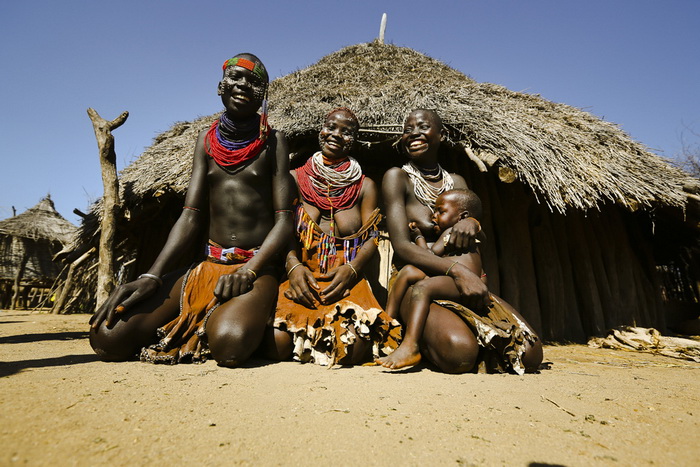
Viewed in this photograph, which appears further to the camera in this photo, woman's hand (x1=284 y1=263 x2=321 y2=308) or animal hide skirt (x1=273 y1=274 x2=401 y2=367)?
woman's hand (x1=284 y1=263 x2=321 y2=308)

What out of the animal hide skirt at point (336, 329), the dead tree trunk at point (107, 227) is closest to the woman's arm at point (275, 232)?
the animal hide skirt at point (336, 329)

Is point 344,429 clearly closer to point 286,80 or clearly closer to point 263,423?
point 263,423

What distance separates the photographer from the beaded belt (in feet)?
9.56

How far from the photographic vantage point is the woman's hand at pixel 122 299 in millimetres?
2379

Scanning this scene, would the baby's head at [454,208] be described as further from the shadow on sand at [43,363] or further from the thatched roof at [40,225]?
the thatched roof at [40,225]

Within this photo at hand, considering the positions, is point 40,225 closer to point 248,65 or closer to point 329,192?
point 248,65

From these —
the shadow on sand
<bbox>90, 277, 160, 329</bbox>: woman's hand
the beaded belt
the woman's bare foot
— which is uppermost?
the beaded belt

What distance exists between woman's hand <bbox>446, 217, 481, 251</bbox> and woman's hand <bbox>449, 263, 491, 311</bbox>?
18 centimetres

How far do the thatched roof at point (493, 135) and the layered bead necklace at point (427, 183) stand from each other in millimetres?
449

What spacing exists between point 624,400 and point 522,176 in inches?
88.6

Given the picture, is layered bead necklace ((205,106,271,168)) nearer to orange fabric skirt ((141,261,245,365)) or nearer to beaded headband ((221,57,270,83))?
beaded headband ((221,57,270,83))

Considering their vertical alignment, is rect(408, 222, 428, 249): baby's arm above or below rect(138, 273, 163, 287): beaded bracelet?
above

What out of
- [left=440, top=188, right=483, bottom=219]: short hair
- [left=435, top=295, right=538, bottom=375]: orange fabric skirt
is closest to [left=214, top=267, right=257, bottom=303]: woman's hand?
[left=435, top=295, right=538, bottom=375]: orange fabric skirt

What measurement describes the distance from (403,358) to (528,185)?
251 cm
